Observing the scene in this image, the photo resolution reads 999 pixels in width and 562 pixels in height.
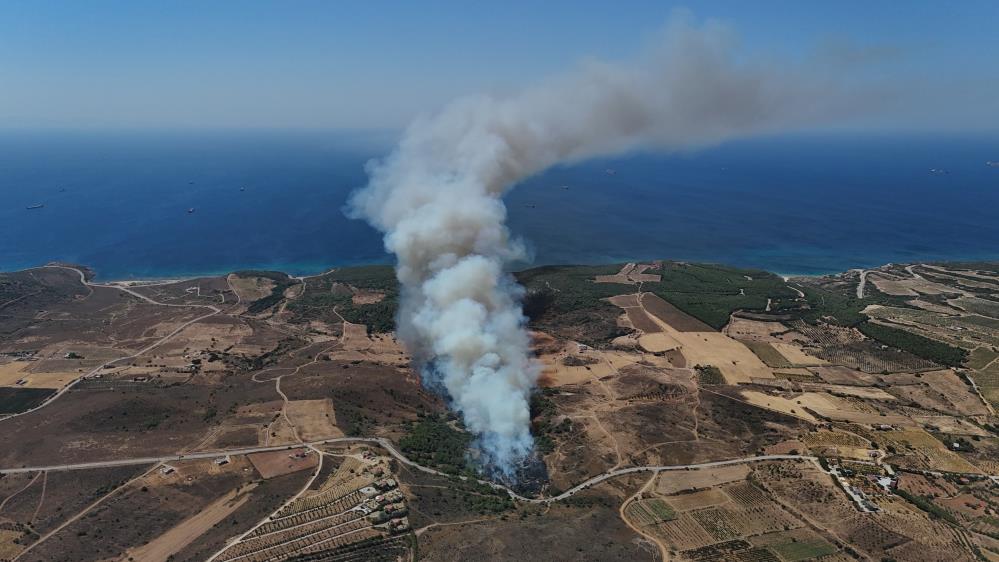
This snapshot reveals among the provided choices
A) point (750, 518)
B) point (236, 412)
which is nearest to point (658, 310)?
point (750, 518)

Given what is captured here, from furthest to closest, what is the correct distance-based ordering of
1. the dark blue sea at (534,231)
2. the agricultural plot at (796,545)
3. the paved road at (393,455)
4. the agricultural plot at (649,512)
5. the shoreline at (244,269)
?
the dark blue sea at (534,231) → the shoreline at (244,269) → the paved road at (393,455) → the agricultural plot at (649,512) → the agricultural plot at (796,545)

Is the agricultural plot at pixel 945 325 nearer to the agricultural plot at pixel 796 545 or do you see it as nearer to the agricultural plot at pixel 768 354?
the agricultural plot at pixel 768 354

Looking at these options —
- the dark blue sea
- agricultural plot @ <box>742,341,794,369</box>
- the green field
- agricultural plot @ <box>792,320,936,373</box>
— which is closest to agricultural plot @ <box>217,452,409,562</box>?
agricultural plot @ <box>742,341,794,369</box>

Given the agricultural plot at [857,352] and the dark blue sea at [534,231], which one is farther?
the dark blue sea at [534,231]

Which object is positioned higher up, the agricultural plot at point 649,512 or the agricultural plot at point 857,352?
the agricultural plot at point 649,512

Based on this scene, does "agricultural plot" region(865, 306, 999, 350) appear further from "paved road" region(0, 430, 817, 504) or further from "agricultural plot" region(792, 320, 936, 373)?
"paved road" region(0, 430, 817, 504)

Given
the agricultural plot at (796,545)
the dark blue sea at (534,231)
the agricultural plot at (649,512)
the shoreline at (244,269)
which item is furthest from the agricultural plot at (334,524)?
the dark blue sea at (534,231)

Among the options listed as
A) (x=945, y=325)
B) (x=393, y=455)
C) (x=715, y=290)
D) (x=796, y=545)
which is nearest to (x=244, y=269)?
(x=393, y=455)

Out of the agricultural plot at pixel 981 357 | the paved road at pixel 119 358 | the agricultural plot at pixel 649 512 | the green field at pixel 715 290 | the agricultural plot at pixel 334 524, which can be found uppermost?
the paved road at pixel 119 358

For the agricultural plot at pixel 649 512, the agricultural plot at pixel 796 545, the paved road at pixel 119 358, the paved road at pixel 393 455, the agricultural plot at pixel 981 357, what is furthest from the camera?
the agricultural plot at pixel 981 357

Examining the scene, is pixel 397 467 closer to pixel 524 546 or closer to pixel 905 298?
pixel 524 546

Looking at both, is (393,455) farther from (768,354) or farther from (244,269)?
(244,269)
